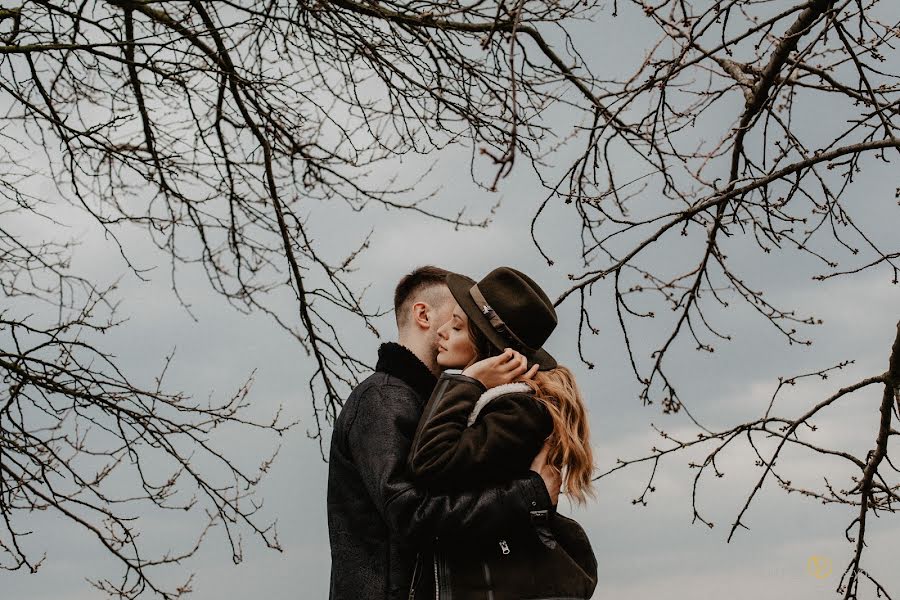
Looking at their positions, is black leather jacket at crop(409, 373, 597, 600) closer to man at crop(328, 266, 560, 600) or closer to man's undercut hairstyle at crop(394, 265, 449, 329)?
man at crop(328, 266, 560, 600)

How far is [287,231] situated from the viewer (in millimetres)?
5320

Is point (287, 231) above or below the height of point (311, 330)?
above

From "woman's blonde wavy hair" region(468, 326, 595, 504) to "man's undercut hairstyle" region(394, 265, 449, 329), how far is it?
1.46 feet

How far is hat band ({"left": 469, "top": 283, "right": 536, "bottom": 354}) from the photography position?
9.25 feet

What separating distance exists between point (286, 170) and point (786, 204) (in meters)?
2.94

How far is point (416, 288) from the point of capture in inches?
126

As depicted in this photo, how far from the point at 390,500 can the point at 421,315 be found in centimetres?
77

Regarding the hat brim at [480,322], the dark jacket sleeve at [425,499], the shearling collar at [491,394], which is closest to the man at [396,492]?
the dark jacket sleeve at [425,499]

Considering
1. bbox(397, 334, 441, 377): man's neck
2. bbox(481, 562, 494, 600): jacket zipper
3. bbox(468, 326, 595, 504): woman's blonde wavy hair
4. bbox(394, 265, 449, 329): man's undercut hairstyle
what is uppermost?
bbox(394, 265, 449, 329): man's undercut hairstyle

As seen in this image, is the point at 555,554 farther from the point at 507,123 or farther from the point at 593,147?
the point at 507,123

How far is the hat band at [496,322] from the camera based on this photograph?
2820mm

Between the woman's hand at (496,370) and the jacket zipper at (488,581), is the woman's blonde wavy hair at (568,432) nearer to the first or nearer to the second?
the woman's hand at (496,370)

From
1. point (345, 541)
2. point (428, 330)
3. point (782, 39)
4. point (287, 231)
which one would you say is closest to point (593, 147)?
point (782, 39)

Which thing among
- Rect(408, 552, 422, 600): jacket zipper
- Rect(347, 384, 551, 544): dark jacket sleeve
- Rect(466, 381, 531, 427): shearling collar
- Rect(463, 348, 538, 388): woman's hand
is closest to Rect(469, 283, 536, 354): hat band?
Rect(463, 348, 538, 388): woman's hand
